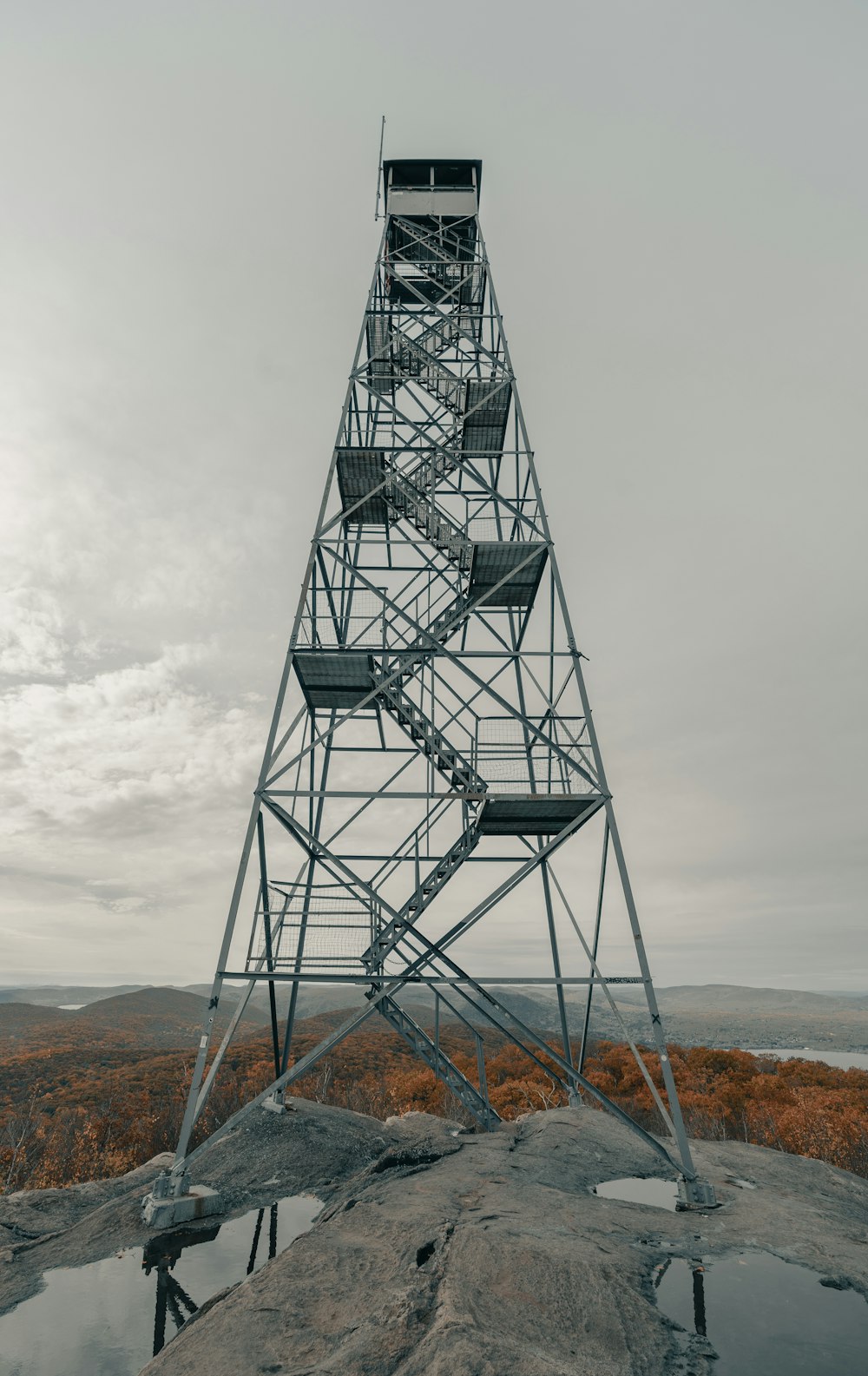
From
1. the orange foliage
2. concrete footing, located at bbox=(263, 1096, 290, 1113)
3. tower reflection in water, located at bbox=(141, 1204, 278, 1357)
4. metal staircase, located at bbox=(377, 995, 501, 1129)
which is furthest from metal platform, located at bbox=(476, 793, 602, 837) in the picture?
the orange foliage

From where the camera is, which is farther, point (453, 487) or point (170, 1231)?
point (453, 487)

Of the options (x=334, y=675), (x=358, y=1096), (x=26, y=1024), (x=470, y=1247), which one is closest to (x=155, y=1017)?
(x=26, y=1024)

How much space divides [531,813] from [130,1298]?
836 cm

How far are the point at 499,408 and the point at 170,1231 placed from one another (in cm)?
1715

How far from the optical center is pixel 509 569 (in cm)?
1485

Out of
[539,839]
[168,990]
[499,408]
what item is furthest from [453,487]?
[168,990]

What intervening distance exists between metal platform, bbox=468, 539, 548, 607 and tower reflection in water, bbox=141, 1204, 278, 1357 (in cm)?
1086

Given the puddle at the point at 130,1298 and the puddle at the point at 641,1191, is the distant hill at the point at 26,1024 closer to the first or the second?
the puddle at the point at 130,1298

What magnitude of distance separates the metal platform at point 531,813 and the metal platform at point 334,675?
3823mm

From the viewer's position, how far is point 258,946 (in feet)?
40.1

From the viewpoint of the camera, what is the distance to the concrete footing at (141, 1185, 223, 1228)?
9.17 meters

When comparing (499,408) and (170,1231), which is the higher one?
(499,408)

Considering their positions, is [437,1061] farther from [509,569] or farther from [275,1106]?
[509,569]

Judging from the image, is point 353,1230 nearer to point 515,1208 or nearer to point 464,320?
point 515,1208
